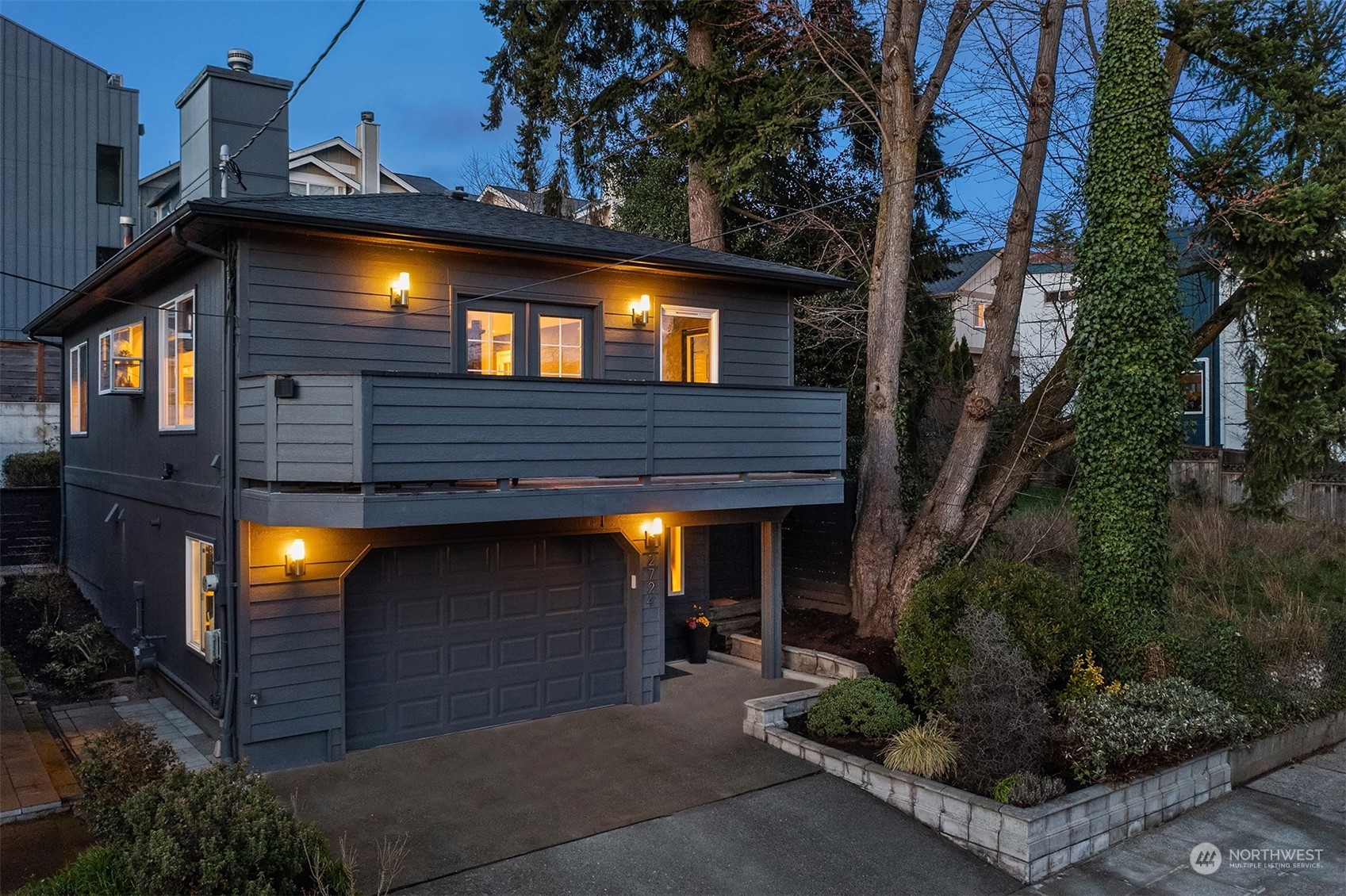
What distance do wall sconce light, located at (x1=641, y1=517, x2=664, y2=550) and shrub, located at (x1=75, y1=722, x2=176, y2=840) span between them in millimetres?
5092

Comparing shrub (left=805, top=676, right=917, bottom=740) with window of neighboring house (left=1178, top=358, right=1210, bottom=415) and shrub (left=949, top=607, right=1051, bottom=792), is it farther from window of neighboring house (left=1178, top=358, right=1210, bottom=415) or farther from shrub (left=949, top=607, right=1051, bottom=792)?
window of neighboring house (left=1178, top=358, right=1210, bottom=415)

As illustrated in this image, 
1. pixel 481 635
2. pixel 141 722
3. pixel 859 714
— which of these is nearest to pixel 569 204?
pixel 481 635

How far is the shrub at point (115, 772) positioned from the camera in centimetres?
532

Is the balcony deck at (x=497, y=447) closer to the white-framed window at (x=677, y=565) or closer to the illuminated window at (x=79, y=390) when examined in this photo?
the white-framed window at (x=677, y=565)

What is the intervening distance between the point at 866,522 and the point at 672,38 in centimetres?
926

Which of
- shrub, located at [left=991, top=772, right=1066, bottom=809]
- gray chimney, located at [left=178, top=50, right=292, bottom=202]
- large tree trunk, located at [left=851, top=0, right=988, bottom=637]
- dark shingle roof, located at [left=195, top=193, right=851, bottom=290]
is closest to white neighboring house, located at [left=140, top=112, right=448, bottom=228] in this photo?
gray chimney, located at [left=178, top=50, right=292, bottom=202]

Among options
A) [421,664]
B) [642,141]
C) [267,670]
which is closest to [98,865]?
[267,670]

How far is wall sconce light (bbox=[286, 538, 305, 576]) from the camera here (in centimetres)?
779

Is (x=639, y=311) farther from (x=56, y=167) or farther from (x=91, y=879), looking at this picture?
(x=56, y=167)

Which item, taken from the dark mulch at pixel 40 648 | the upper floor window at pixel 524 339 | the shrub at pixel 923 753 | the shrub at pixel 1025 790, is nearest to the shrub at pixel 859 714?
the shrub at pixel 923 753

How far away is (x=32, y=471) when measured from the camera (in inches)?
683

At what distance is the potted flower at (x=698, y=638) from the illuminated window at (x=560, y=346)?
3926 mm

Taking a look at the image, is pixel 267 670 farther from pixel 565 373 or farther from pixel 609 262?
pixel 609 262

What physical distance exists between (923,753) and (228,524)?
20.7 feet
